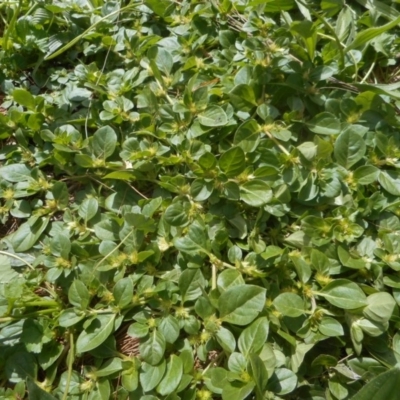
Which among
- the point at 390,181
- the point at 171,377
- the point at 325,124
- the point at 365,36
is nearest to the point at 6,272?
the point at 171,377

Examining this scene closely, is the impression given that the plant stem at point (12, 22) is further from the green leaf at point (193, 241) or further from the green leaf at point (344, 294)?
the green leaf at point (344, 294)

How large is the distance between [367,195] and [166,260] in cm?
60

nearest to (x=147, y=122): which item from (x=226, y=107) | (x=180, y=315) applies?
(x=226, y=107)

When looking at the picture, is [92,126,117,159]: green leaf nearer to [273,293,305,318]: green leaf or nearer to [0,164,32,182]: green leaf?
[0,164,32,182]: green leaf

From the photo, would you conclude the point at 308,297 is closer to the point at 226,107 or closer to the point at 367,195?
the point at 367,195

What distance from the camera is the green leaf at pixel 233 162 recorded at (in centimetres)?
137

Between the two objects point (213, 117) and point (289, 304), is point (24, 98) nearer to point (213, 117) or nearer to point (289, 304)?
point (213, 117)

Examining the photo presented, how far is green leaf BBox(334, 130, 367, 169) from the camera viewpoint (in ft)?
4.66

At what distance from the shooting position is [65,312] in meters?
1.35

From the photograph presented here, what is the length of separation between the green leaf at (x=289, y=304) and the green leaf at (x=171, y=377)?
0.95 feet

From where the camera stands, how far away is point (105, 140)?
1.53m

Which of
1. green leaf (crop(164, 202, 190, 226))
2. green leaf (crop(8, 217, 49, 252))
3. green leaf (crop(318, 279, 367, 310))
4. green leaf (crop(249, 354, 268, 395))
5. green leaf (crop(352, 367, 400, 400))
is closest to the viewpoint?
green leaf (crop(352, 367, 400, 400))

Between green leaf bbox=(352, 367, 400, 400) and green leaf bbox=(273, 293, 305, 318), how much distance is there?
26cm

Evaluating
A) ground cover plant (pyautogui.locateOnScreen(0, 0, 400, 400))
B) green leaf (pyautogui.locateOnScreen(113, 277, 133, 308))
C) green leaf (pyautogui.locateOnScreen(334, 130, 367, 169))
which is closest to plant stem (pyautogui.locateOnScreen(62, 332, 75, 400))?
ground cover plant (pyautogui.locateOnScreen(0, 0, 400, 400))
